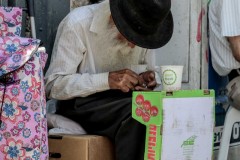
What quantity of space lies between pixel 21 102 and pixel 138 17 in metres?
0.71

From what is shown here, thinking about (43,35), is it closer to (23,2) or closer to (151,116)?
(23,2)

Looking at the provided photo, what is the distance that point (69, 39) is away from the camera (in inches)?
93.5

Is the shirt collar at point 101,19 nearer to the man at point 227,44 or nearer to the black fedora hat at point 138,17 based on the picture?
the black fedora hat at point 138,17

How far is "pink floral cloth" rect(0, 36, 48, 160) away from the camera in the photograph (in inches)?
74.5

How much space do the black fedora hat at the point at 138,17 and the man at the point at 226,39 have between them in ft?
1.71

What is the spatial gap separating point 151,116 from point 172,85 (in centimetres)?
17

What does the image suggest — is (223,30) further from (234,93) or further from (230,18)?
(234,93)

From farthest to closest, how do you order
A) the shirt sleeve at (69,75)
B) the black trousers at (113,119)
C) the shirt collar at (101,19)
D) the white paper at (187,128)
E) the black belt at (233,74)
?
the black belt at (233,74)
the shirt collar at (101,19)
the shirt sleeve at (69,75)
the black trousers at (113,119)
the white paper at (187,128)

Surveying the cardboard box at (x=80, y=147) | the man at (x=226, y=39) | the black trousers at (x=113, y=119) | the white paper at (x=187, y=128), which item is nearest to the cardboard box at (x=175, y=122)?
the white paper at (x=187, y=128)

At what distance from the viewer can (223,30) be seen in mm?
2654

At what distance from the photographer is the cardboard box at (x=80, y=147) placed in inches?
85.3

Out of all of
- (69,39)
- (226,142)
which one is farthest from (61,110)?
(226,142)

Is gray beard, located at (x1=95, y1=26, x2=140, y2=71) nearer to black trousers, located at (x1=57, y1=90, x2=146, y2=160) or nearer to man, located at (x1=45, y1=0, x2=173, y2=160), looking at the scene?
man, located at (x1=45, y1=0, x2=173, y2=160)

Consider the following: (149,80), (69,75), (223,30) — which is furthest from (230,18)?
(69,75)
